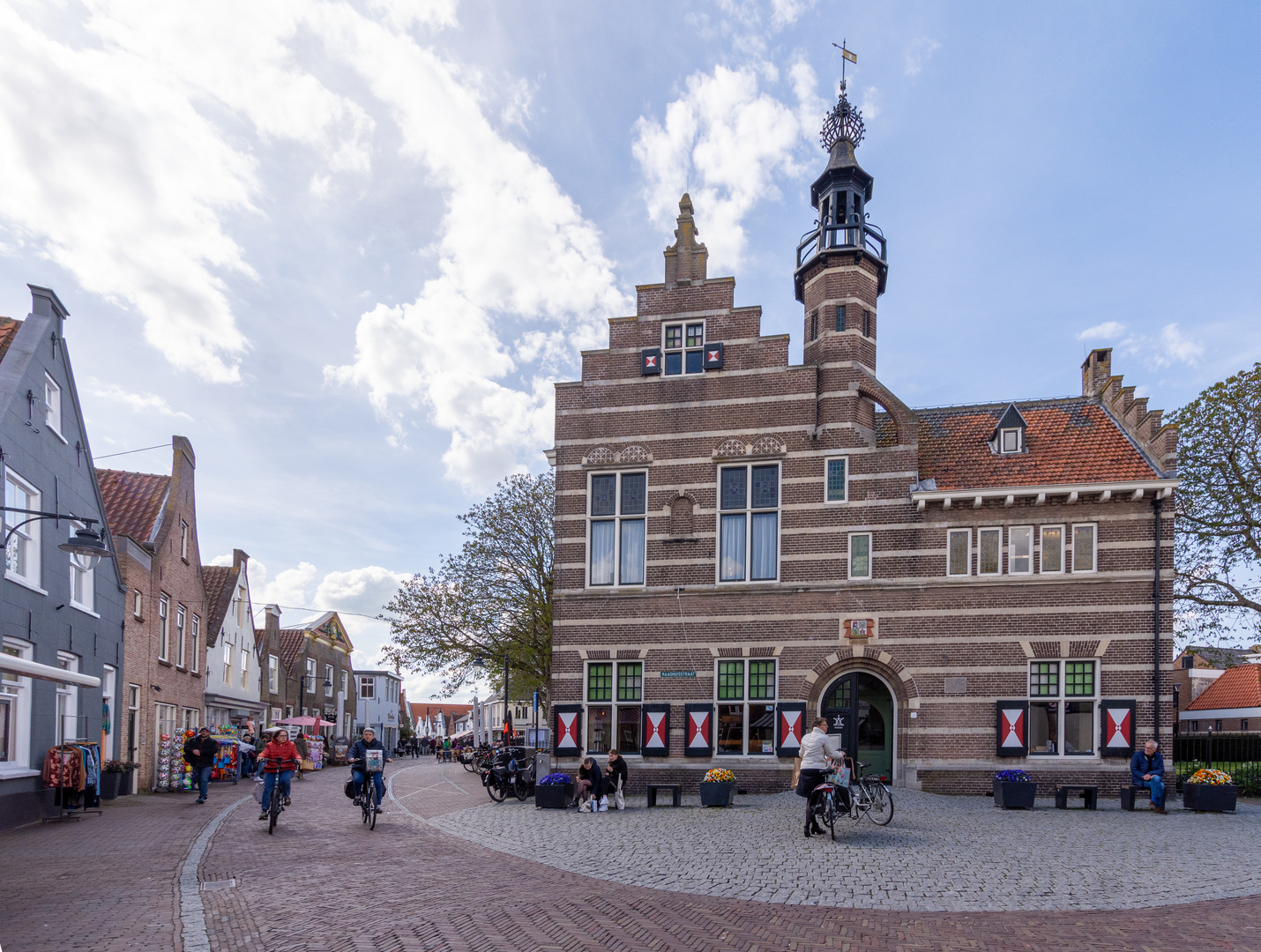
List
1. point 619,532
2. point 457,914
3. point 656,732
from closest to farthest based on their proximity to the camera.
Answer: point 457,914, point 656,732, point 619,532

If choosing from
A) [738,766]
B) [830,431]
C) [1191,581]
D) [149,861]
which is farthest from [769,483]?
[149,861]

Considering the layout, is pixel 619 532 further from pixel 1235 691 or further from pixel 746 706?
pixel 1235 691

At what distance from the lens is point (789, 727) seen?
21828mm

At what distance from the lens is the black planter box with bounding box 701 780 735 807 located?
1872 centimetres

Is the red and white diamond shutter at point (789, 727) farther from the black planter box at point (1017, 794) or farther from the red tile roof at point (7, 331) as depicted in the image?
the red tile roof at point (7, 331)

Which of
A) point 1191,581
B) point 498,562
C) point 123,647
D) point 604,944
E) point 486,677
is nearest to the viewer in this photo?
point 604,944

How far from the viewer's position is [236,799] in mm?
22328

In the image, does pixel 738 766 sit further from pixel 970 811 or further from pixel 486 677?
pixel 486 677

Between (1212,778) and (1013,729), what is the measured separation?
3751mm

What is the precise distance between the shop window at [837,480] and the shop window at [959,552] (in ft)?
8.33

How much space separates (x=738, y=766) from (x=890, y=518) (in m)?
6.70

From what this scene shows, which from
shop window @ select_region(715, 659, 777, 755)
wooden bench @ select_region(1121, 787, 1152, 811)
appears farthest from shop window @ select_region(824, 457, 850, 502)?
wooden bench @ select_region(1121, 787, 1152, 811)

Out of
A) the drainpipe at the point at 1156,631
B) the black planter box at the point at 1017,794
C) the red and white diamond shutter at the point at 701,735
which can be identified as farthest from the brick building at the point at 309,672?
the drainpipe at the point at 1156,631

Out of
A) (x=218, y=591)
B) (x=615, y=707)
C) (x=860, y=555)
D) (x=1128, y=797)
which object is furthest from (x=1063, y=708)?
(x=218, y=591)
